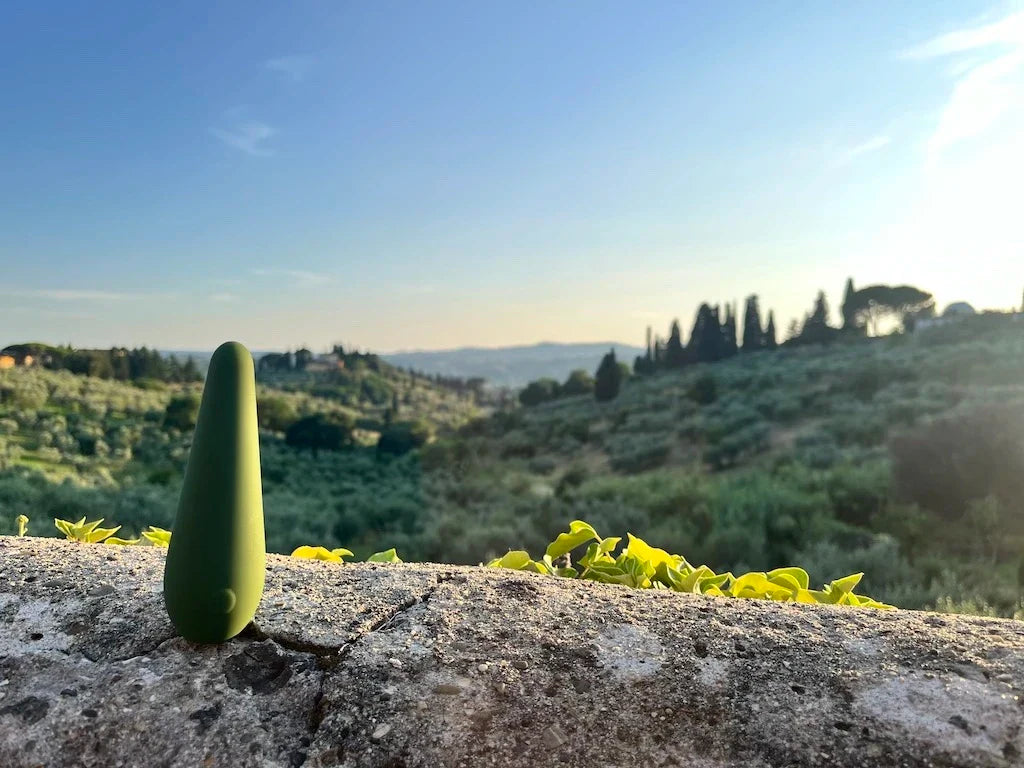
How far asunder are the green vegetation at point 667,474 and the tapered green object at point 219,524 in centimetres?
351

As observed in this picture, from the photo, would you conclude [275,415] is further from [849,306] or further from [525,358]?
[525,358]

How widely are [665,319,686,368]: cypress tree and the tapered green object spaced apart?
38.2m

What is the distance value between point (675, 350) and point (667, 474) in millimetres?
27193

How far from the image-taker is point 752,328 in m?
41.2

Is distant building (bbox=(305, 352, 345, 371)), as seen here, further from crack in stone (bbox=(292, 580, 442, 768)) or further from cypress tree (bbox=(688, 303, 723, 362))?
crack in stone (bbox=(292, 580, 442, 768))

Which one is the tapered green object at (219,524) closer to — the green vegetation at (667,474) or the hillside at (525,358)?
the green vegetation at (667,474)

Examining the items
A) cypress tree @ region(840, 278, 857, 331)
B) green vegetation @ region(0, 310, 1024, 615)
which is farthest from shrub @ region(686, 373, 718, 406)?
cypress tree @ region(840, 278, 857, 331)

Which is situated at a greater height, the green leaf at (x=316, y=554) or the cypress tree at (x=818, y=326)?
the cypress tree at (x=818, y=326)

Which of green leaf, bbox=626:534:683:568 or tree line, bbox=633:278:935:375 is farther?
tree line, bbox=633:278:935:375

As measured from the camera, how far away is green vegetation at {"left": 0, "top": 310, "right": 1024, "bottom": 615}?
7.75 meters

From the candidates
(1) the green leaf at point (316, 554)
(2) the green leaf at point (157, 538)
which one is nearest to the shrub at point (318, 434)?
(2) the green leaf at point (157, 538)

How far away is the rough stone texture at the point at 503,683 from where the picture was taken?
1.14 meters

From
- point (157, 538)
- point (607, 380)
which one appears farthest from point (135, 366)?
point (607, 380)

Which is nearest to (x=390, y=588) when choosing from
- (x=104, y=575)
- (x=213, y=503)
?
(x=213, y=503)
